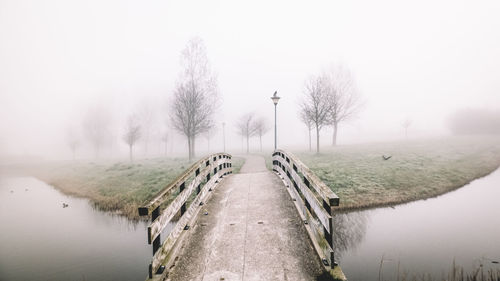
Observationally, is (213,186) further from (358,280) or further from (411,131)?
(411,131)

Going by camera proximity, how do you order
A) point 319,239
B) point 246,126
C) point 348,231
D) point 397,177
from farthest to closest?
1. point 246,126
2. point 397,177
3. point 348,231
4. point 319,239

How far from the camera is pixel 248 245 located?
379 cm

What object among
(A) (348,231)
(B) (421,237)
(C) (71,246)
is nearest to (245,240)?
(A) (348,231)

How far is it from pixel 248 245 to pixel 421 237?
654 cm

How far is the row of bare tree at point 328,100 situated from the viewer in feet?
75.4

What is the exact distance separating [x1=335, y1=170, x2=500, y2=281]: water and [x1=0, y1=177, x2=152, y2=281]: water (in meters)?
6.12

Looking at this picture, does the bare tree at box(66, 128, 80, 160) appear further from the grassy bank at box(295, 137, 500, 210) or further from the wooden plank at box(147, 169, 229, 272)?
the wooden plank at box(147, 169, 229, 272)

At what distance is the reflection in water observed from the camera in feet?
21.8

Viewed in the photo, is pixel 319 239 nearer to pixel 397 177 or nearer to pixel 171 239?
pixel 171 239

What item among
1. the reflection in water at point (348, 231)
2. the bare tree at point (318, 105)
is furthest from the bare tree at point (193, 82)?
the reflection in water at point (348, 231)

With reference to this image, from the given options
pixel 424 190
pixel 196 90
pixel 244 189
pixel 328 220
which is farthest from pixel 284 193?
pixel 196 90

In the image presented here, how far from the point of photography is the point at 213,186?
8.16m

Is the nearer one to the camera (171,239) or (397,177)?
(171,239)

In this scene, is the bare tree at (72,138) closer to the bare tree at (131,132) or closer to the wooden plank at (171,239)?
the bare tree at (131,132)
